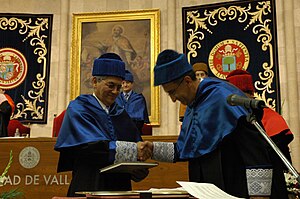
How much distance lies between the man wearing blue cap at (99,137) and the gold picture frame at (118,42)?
6405 millimetres

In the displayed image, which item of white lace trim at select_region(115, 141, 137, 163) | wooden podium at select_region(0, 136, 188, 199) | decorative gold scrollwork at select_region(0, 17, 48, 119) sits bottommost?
wooden podium at select_region(0, 136, 188, 199)

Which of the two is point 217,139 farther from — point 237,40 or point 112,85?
point 237,40

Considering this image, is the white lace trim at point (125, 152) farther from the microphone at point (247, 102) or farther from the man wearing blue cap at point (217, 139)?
the microphone at point (247, 102)

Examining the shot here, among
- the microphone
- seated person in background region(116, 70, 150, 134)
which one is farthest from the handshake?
seated person in background region(116, 70, 150, 134)

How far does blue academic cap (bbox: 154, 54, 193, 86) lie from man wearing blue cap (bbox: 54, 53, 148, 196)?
1.79 feet

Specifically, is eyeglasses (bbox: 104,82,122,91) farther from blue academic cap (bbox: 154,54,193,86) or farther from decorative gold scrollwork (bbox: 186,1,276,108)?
decorative gold scrollwork (bbox: 186,1,276,108)

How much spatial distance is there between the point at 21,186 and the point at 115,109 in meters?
2.37

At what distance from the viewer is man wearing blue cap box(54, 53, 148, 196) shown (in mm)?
3148

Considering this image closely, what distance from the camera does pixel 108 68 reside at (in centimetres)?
355

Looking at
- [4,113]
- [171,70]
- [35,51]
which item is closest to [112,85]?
[171,70]

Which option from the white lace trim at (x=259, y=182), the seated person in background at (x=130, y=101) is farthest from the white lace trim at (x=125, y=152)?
the seated person in background at (x=130, y=101)

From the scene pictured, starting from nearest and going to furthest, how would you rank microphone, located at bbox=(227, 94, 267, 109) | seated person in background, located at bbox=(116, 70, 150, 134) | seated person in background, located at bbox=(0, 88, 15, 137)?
1. microphone, located at bbox=(227, 94, 267, 109)
2. seated person in background, located at bbox=(116, 70, 150, 134)
3. seated person in background, located at bbox=(0, 88, 15, 137)

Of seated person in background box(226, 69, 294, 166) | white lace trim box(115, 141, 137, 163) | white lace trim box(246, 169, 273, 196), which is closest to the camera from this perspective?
white lace trim box(246, 169, 273, 196)

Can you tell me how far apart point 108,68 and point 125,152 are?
0.72m
